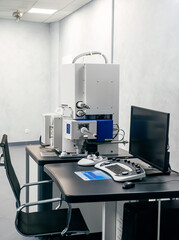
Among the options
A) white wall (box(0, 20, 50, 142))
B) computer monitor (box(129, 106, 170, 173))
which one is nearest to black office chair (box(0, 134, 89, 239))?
computer monitor (box(129, 106, 170, 173))

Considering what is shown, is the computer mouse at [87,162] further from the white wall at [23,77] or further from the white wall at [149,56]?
→ the white wall at [23,77]

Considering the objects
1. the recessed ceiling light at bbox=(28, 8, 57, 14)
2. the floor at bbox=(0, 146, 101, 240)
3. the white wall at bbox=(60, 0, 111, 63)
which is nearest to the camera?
the floor at bbox=(0, 146, 101, 240)

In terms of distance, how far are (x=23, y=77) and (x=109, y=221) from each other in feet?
18.2

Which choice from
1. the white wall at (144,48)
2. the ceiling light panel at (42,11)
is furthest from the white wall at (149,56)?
the ceiling light panel at (42,11)

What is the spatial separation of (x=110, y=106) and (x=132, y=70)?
1.35 m

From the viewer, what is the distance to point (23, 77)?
750 centimetres

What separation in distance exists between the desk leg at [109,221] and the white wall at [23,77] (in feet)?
17.8

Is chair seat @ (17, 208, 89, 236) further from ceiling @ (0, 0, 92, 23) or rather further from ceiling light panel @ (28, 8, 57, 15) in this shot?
ceiling light panel @ (28, 8, 57, 15)

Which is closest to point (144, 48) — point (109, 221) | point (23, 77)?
point (109, 221)

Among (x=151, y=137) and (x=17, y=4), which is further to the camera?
(x=17, y=4)

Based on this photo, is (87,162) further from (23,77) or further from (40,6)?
(23,77)

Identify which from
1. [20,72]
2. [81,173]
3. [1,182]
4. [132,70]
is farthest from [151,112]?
[20,72]

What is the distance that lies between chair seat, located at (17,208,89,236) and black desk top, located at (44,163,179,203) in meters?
0.28

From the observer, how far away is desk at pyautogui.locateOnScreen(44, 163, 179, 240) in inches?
78.7
